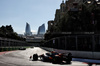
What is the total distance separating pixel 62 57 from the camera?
17828 mm

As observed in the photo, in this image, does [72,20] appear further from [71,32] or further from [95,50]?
[95,50]

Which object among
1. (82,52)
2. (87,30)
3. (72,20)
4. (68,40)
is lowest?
(82,52)

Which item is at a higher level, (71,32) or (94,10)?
(94,10)

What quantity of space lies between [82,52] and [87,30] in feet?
55.3

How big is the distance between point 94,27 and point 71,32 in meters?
6.86

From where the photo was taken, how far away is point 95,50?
23656 mm

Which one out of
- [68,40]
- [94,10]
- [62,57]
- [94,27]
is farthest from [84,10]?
[62,57]

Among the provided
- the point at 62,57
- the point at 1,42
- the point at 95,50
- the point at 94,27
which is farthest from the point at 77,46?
the point at 1,42

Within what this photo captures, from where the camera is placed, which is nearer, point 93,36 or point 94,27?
point 93,36

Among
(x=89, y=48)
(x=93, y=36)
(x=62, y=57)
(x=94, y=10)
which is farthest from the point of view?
(x=94, y=10)

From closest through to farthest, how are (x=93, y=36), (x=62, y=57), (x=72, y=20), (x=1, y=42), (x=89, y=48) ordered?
(x=62, y=57), (x=93, y=36), (x=89, y=48), (x=72, y=20), (x=1, y=42)

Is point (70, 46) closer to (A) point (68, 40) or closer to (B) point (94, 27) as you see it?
(A) point (68, 40)

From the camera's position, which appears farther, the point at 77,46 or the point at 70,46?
the point at 70,46

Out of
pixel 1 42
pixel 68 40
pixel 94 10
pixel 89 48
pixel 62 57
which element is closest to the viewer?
pixel 62 57
